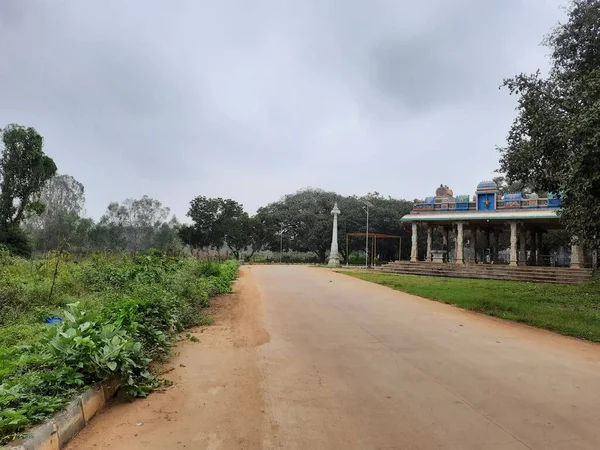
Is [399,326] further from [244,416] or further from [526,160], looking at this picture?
[526,160]

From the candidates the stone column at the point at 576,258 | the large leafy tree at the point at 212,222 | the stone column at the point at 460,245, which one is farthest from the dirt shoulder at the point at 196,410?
the large leafy tree at the point at 212,222

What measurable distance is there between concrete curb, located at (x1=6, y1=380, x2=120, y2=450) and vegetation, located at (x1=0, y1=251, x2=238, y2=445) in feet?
0.25

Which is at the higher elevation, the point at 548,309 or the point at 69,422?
the point at 548,309

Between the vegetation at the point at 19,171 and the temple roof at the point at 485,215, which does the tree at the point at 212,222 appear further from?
the temple roof at the point at 485,215

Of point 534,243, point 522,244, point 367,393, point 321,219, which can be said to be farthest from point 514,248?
point 367,393

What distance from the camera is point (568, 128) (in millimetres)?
8750

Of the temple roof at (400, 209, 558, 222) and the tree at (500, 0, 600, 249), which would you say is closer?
the tree at (500, 0, 600, 249)

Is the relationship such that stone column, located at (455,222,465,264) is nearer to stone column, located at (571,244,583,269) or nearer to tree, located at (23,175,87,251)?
stone column, located at (571,244,583,269)

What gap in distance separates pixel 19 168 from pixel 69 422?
1348 inches

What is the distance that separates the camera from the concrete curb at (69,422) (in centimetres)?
268

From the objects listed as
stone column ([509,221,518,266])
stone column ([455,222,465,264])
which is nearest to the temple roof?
stone column ([455,222,465,264])

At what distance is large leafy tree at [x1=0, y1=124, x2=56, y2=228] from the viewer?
30.7 m

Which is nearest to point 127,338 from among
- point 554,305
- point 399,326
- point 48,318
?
point 48,318

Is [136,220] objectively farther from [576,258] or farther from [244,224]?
[576,258]
